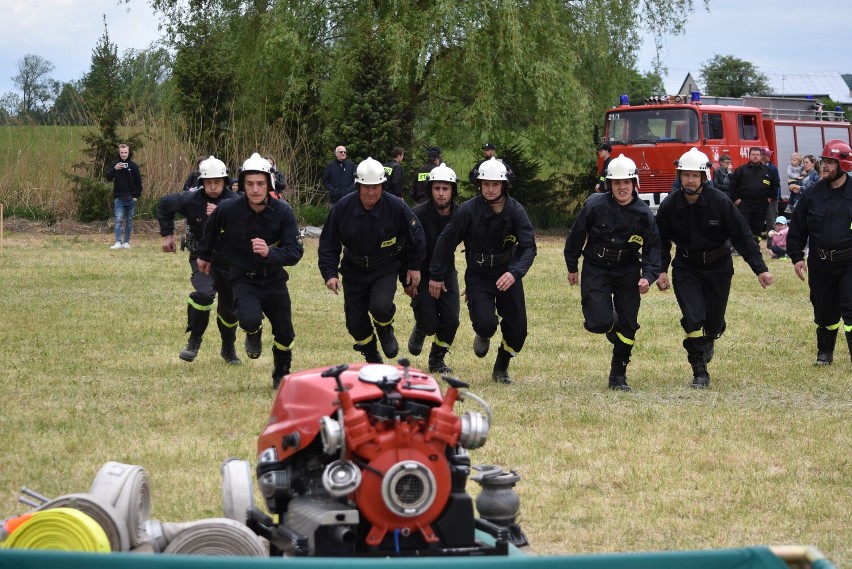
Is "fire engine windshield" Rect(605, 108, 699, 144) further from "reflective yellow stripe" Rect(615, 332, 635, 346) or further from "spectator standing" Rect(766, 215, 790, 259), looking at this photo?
"reflective yellow stripe" Rect(615, 332, 635, 346)

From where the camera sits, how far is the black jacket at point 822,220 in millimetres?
12289

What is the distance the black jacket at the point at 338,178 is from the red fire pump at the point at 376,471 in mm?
20421

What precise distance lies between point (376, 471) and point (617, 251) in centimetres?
669

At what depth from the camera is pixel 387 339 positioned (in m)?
11.7

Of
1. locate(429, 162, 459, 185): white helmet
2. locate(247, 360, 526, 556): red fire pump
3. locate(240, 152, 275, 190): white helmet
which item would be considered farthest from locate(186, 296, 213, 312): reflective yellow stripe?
locate(247, 360, 526, 556): red fire pump

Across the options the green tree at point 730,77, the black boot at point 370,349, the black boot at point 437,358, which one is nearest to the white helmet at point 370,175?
the black boot at point 370,349

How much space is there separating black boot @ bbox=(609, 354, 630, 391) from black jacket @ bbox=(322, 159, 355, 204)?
14.6 m

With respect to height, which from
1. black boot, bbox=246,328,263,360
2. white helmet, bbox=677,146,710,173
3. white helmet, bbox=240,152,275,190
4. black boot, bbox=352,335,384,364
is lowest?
black boot, bbox=352,335,384,364

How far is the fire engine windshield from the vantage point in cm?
2897

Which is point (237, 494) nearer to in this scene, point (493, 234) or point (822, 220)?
point (493, 234)

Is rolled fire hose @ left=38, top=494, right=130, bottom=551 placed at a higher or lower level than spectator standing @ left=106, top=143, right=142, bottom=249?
lower

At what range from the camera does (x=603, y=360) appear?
44.6ft

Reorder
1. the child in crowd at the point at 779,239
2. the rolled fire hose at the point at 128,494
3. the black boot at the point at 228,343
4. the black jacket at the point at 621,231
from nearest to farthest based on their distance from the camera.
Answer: the rolled fire hose at the point at 128,494 → the black jacket at the point at 621,231 → the black boot at the point at 228,343 → the child in crowd at the point at 779,239

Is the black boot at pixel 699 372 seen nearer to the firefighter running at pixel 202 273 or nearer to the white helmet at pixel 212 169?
the firefighter running at pixel 202 273
